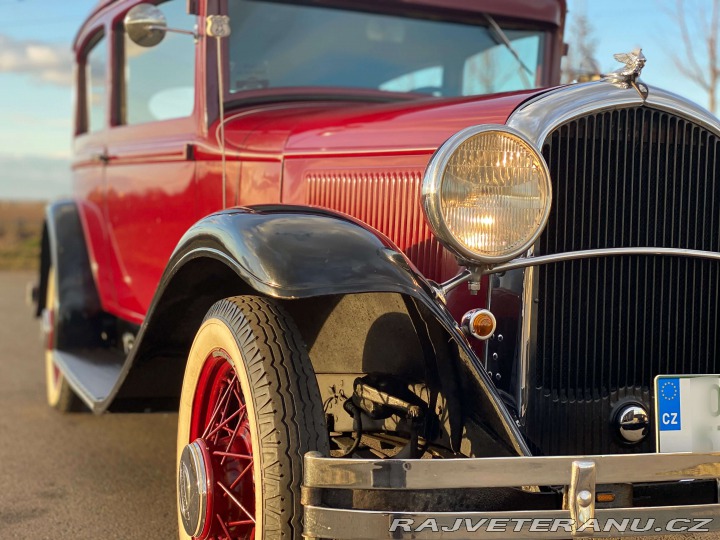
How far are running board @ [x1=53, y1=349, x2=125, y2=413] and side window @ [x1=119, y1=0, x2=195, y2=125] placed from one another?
1029 millimetres

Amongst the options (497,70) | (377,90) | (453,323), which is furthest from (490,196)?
(497,70)

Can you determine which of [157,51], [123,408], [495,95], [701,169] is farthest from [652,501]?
[157,51]

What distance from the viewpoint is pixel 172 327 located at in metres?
2.71

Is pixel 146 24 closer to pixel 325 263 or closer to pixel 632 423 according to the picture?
pixel 325 263

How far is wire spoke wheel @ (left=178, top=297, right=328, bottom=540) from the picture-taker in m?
1.90

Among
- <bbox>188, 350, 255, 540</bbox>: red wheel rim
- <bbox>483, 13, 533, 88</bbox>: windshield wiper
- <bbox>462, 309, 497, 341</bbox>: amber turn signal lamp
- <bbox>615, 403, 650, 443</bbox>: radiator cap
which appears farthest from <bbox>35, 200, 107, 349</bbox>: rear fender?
<bbox>615, 403, 650, 443</bbox>: radiator cap

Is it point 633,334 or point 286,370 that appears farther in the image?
point 633,334

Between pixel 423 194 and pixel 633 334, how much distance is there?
27.6 inches

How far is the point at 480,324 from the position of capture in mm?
2145

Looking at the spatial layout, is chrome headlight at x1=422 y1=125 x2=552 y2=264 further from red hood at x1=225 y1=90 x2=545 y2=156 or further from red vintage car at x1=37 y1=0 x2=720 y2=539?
red hood at x1=225 y1=90 x2=545 y2=156

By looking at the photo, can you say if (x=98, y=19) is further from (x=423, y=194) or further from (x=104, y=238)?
(x=423, y=194)

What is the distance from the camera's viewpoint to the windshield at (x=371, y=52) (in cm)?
320

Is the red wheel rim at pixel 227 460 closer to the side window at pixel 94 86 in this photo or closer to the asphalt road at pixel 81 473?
the asphalt road at pixel 81 473

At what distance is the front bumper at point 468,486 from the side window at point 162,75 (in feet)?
6.15
